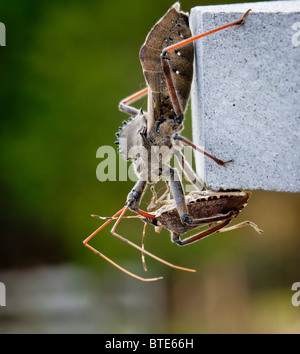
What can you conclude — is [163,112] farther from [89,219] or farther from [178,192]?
[89,219]

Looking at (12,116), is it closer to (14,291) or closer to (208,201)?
(14,291)

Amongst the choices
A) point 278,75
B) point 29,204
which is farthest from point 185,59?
point 29,204

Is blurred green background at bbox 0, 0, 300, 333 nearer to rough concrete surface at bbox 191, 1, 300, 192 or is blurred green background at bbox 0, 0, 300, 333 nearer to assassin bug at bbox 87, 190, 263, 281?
assassin bug at bbox 87, 190, 263, 281

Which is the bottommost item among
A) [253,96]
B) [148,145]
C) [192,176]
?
[192,176]

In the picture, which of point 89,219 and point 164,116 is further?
point 89,219

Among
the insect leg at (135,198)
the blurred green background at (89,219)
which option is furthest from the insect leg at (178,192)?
the blurred green background at (89,219)

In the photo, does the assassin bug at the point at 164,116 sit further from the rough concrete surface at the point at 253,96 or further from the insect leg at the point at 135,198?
the rough concrete surface at the point at 253,96

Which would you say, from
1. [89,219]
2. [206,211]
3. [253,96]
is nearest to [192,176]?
[206,211]
